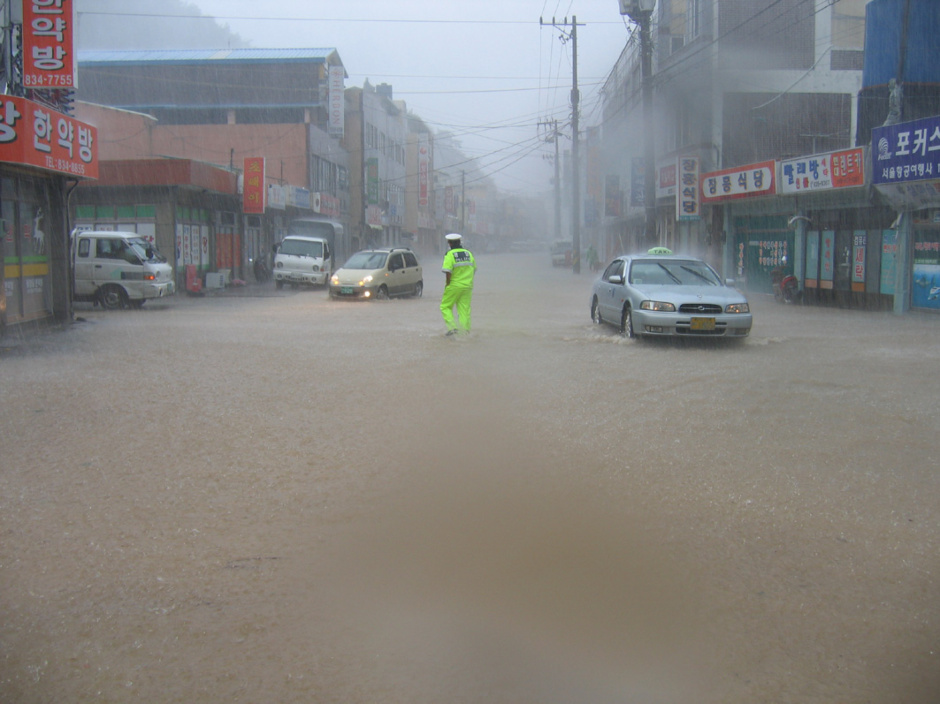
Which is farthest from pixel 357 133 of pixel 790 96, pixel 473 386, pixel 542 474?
pixel 542 474

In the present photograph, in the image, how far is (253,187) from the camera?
3291 centimetres

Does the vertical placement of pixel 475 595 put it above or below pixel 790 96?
below

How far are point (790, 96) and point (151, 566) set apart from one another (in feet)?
104

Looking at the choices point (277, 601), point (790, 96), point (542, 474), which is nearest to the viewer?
point (277, 601)

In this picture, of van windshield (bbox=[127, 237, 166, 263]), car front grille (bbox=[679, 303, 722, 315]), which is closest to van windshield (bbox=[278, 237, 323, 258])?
van windshield (bbox=[127, 237, 166, 263])

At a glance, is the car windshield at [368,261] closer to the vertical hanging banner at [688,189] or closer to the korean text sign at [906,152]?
the vertical hanging banner at [688,189]

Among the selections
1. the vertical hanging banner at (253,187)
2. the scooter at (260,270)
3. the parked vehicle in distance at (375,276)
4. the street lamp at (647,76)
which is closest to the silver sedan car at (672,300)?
the parked vehicle in distance at (375,276)

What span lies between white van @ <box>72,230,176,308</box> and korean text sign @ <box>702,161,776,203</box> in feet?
52.7

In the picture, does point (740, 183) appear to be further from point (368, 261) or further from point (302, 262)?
point (302, 262)

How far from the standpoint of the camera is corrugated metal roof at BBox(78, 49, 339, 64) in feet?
158

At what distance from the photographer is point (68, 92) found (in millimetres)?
16281

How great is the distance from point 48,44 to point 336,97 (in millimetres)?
33159

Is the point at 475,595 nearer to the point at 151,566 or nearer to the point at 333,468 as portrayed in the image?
the point at 151,566

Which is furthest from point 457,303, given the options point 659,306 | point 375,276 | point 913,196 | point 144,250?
point 144,250
